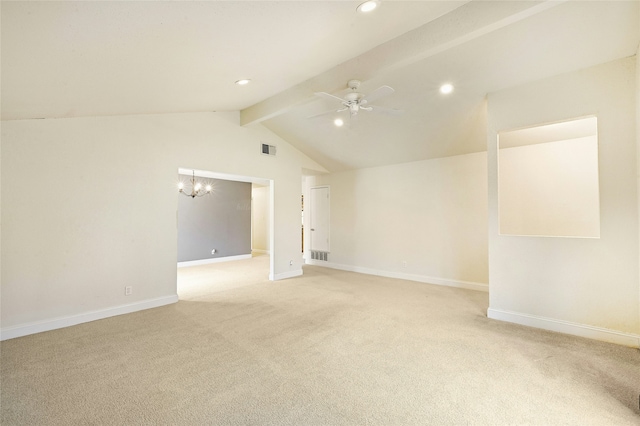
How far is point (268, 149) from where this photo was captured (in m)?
5.81

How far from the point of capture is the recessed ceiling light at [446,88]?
11.9ft

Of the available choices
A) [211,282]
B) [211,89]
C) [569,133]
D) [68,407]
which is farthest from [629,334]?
[211,282]

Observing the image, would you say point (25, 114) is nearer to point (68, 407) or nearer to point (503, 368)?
point (68, 407)

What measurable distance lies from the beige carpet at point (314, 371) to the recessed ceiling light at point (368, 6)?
294 centimetres

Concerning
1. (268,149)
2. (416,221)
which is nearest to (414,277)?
(416,221)

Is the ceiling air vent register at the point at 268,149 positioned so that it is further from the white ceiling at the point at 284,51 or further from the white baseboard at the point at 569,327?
the white baseboard at the point at 569,327

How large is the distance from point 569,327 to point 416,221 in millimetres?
3056

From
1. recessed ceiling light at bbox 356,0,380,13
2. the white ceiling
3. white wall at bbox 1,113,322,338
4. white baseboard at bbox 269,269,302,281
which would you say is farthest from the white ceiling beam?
white baseboard at bbox 269,269,302,281

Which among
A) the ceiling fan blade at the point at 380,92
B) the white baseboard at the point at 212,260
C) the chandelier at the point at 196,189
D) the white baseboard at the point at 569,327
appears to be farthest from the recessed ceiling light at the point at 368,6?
the white baseboard at the point at 212,260

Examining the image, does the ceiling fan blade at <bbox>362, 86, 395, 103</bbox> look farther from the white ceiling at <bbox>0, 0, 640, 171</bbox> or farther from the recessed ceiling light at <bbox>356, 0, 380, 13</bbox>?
the recessed ceiling light at <bbox>356, 0, 380, 13</bbox>

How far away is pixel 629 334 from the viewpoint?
285cm

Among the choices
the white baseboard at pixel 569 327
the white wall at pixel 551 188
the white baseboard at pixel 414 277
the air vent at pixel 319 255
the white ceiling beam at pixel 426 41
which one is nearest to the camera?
the white ceiling beam at pixel 426 41

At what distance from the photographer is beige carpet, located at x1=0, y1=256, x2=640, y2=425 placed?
73.4 inches

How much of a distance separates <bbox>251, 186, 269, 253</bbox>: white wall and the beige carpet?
6.87 m
